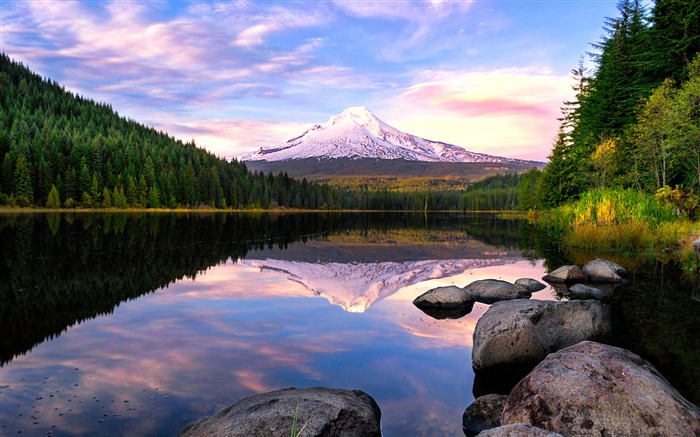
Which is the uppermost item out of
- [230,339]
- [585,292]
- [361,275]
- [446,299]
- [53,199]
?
[53,199]

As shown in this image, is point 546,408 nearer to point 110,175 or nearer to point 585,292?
point 585,292

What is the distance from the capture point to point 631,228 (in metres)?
26.7

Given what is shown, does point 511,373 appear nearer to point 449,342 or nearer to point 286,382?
point 449,342

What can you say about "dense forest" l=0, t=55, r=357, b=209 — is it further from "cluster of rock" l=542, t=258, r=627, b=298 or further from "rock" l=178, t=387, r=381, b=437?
"rock" l=178, t=387, r=381, b=437

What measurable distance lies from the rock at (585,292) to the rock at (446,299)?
13.3 feet

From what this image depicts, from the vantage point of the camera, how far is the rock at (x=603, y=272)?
1753 centimetres

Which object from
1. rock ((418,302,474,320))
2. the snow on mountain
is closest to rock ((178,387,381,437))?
rock ((418,302,474,320))

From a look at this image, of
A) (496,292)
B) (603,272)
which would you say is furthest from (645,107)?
(496,292)

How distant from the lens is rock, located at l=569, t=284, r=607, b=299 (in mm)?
15297

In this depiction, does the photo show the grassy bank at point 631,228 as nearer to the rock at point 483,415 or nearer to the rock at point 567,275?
the rock at point 567,275

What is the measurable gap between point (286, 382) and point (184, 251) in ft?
68.9

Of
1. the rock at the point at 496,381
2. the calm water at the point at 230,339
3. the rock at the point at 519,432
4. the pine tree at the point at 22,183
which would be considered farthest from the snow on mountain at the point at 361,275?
the pine tree at the point at 22,183

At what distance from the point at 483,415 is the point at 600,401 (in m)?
1.79

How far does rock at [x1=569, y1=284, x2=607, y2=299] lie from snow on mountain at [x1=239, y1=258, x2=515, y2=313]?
21.2 feet
